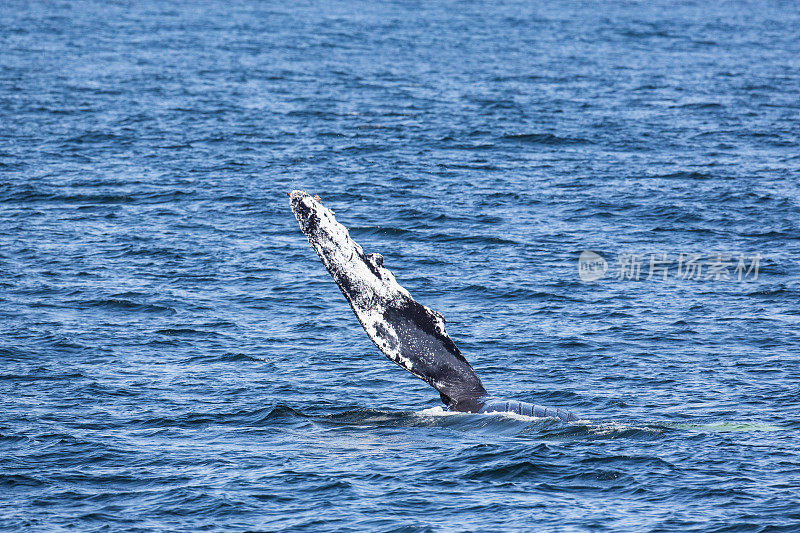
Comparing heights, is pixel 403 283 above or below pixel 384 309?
below

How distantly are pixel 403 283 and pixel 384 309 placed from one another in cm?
990

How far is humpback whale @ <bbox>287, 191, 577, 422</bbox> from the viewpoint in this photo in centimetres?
1589

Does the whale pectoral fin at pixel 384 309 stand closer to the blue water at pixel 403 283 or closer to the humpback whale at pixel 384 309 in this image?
the humpback whale at pixel 384 309

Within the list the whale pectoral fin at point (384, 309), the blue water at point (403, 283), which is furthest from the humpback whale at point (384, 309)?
the blue water at point (403, 283)

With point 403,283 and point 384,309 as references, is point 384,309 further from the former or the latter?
point 403,283

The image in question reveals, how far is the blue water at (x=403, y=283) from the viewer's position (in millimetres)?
15188

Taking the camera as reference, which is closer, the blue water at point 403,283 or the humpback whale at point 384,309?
the blue water at point 403,283

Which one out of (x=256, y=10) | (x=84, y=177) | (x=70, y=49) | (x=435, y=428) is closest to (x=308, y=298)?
(x=435, y=428)

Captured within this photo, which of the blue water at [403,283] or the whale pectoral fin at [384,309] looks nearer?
the blue water at [403,283]

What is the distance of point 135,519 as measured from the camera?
14219mm

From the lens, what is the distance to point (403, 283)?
26.1m

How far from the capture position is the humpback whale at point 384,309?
15891 mm

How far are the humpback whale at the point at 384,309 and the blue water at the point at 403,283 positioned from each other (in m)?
1.20

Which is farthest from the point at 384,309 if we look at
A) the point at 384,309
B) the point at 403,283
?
the point at 403,283
